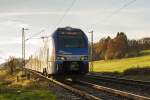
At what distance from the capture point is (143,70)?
3850 centimetres

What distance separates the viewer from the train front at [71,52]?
2698 cm

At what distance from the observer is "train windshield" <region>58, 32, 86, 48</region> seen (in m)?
27.5

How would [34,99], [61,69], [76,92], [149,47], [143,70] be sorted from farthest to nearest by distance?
1. [149,47]
2. [143,70]
3. [61,69]
4. [76,92]
5. [34,99]

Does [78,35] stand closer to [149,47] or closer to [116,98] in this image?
[116,98]

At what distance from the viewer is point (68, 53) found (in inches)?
1064

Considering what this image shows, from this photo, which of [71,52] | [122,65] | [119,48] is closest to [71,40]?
[71,52]

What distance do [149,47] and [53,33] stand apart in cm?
9789

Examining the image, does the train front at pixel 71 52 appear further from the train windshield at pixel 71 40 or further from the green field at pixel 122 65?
the green field at pixel 122 65

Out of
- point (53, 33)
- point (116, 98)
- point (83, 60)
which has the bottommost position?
point (116, 98)

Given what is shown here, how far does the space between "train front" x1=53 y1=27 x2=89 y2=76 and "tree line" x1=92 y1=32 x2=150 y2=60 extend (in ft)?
274

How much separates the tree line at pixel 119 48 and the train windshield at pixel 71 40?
8350 cm

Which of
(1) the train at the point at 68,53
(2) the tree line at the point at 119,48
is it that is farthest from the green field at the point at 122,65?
(1) the train at the point at 68,53

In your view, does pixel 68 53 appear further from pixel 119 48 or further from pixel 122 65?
pixel 119 48

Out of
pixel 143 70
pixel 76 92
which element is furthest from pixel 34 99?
pixel 143 70
